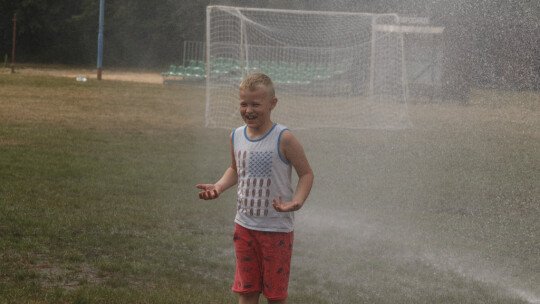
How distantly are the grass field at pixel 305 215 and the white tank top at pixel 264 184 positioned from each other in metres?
1.16

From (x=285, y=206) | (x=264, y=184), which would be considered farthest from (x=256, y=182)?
(x=285, y=206)

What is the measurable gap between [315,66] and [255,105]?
60.8ft

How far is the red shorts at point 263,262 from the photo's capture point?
131 inches

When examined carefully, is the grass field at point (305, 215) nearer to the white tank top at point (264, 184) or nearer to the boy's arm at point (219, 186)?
the boy's arm at point (219, 186)

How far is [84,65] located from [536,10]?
33.2 meters

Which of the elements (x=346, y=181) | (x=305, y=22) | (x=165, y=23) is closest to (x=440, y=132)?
(x=346, y=181)

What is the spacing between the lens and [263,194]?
337cm

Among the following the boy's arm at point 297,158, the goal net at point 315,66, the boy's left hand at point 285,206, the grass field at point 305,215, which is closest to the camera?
the boy's left hand at point 285,206

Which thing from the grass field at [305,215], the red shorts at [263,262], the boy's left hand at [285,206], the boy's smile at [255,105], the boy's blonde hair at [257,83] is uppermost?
the boy's blonde hair at [257,83]

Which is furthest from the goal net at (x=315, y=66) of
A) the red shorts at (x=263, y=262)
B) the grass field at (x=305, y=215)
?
the red shorts at (x=263, y=262)

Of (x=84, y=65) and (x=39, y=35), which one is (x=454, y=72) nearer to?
(x=84, y=65)

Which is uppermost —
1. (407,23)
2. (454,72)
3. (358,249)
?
(407,23)

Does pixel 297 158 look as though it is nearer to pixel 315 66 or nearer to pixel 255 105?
pixel 255 105

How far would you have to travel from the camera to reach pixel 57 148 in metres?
10.2
